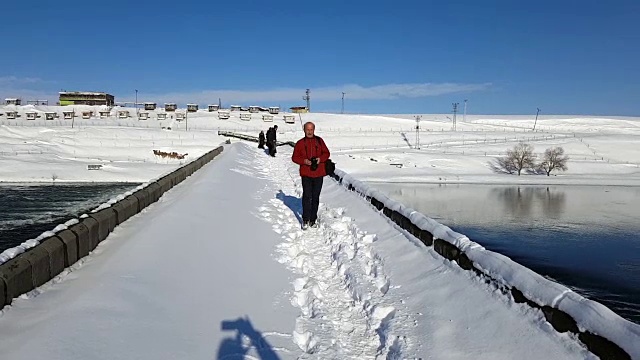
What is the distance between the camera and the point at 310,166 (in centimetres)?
874

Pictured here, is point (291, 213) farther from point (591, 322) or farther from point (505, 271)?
point (591, 322)

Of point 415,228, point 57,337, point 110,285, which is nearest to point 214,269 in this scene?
point 110,285

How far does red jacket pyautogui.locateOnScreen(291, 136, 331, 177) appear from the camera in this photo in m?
8.70

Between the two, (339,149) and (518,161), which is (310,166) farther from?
(339,149)

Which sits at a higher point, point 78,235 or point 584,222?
point 78,235

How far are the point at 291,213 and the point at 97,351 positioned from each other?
748 cm

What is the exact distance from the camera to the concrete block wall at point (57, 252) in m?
4.01

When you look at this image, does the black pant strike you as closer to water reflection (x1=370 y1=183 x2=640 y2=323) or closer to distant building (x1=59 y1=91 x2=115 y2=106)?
water reflection (x1=370 y1=183 x2=640 y2=323)

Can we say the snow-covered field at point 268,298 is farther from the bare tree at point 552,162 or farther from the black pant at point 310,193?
the bare tree at point 552,162

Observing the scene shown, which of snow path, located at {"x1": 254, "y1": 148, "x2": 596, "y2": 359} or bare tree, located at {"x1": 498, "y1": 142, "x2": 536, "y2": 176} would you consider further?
bare tree, located at {"x1": 498, "y1": 142, "x2": 536, "y2": 176}

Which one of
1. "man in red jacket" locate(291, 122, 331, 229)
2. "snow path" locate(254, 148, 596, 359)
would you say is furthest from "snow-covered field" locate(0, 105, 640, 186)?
"snow path" locate(254, 148, 596, 359)

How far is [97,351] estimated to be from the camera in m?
3.40

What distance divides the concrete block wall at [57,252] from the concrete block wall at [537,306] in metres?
4.07

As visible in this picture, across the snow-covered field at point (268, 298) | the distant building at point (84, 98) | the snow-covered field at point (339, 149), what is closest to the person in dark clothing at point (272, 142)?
the snow-covered field at point (339, 149)
